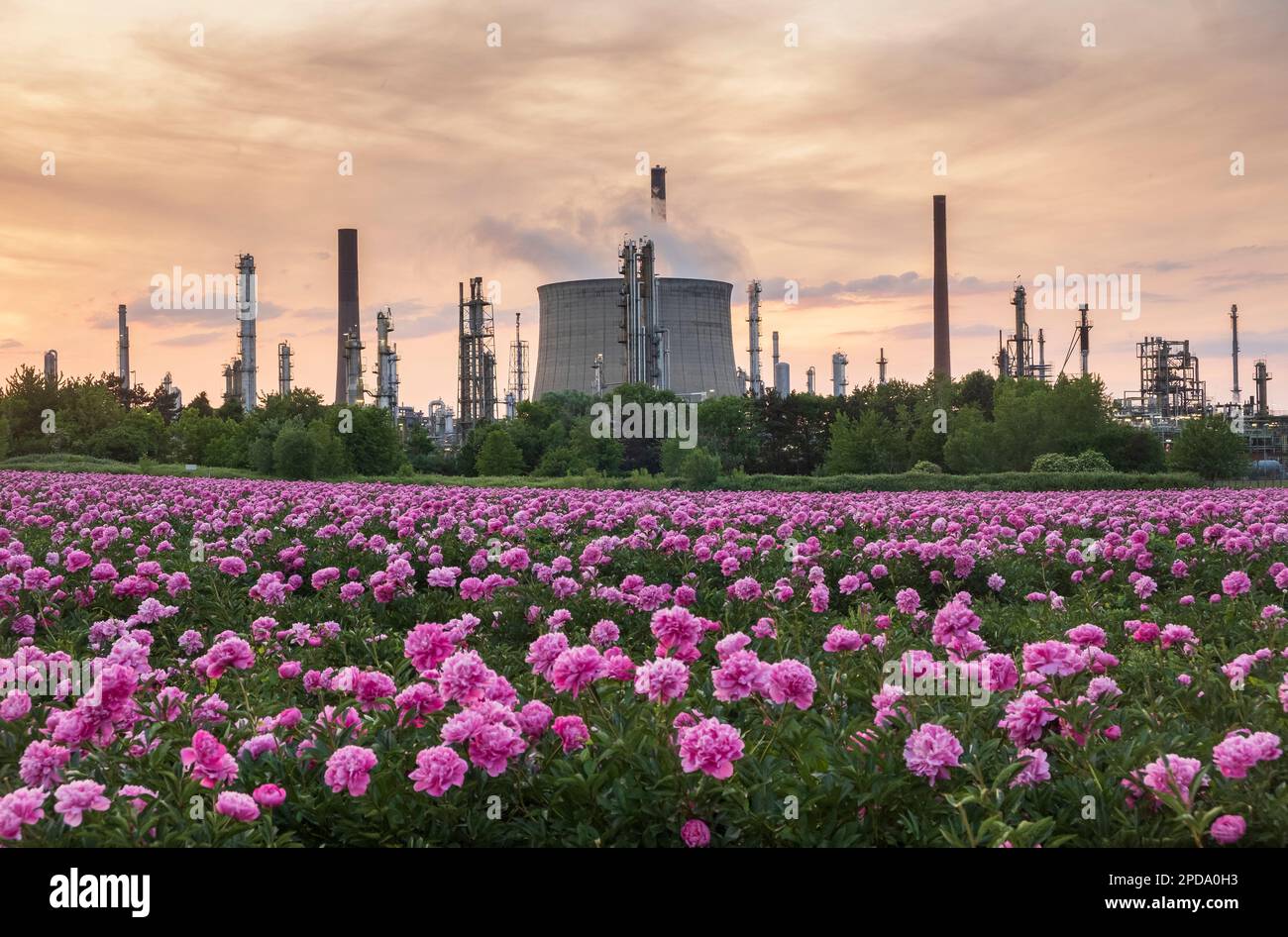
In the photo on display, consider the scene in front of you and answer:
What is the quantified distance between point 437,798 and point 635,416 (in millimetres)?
43636

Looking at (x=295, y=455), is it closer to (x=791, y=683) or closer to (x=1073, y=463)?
(x=1073, y=463)

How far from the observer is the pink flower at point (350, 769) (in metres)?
2.89

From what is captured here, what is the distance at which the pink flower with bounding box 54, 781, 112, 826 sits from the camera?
2756 mm

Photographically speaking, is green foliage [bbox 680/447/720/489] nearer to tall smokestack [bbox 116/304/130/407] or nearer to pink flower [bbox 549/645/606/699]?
pink flower [bbox 549/645/606/699]

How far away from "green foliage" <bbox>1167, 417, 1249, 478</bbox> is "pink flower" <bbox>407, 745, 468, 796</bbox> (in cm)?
3202

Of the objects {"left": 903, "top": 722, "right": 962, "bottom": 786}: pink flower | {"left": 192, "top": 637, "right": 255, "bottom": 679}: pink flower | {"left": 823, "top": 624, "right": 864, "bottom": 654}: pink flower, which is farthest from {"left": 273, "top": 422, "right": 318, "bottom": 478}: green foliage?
{"left": 903, "top": 722, "right": 962, "bottom": 786}: pink flower

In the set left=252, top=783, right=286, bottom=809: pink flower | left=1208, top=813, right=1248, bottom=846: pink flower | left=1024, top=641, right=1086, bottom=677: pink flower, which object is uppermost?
left=1024, top=641, right=1086, bottom=677: pink flower

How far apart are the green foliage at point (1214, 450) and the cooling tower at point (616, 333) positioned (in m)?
28.1

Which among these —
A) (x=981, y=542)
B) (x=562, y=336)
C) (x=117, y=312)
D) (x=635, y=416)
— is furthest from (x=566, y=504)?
(x=117, y=312)

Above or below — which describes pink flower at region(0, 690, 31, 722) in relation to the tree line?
below

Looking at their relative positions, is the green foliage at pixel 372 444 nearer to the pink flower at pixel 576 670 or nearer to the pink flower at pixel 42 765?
the pink flower at pixel 42 765

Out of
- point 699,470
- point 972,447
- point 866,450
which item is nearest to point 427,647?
point 699,470
